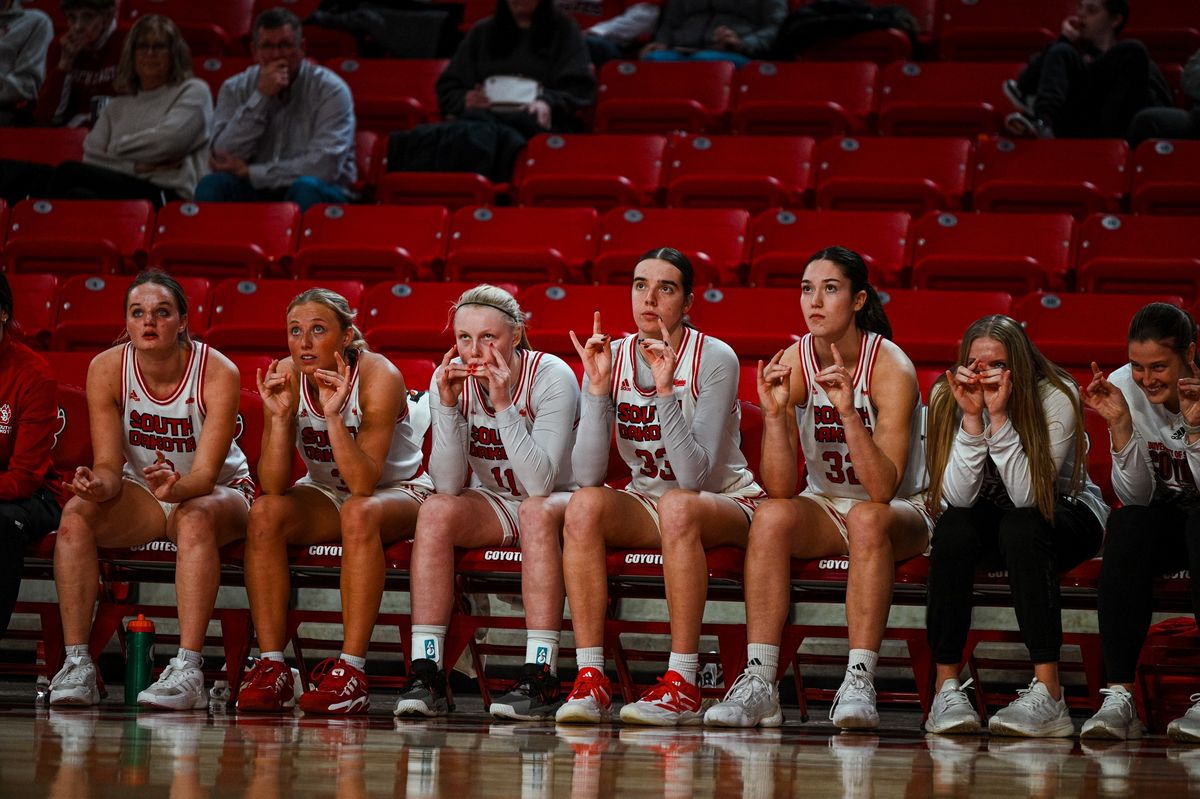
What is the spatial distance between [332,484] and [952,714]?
6.41 feet

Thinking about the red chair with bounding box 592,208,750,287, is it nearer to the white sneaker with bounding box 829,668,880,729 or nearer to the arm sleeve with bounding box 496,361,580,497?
the arm sleeve with bounding box 496,361,580,497

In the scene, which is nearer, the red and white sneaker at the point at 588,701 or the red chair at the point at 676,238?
the red and white sneaker at the point at 588,701

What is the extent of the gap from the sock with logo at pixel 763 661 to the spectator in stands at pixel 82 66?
5.54 m

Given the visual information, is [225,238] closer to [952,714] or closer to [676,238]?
[676,238]

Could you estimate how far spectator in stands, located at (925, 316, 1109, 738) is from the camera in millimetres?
3824

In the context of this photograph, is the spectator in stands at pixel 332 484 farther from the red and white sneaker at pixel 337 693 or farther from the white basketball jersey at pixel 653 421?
the white basketball jersey at pixel 653 421

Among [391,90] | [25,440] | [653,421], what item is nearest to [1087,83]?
[391,90]

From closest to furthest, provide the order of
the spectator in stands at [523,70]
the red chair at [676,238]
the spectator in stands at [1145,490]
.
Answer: the spectator in stands at [1145,490], the red chair at [676,238], the spectator in stands at [523,70]

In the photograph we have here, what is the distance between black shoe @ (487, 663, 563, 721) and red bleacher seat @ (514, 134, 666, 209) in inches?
128

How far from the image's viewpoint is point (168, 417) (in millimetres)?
4582

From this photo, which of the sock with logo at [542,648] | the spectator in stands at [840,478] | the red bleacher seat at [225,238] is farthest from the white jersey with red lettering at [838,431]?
the red bleacher seat at [225,238]

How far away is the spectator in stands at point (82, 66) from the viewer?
8.11 m

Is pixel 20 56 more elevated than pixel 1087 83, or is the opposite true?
pixel 20 56

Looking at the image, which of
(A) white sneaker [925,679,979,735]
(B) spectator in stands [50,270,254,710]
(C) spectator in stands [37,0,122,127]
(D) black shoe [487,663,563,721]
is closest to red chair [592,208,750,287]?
(B) spectator in stands [50,270,254,710]
